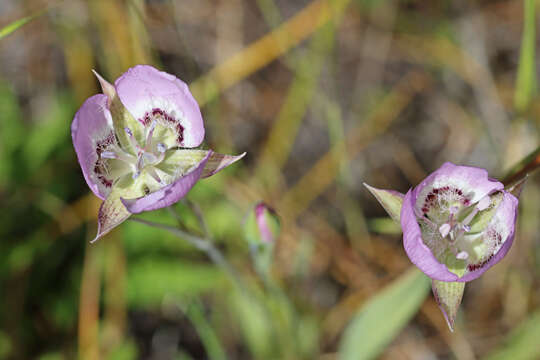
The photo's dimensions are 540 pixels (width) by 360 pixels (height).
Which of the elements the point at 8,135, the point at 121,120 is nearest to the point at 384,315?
the point at 121,120

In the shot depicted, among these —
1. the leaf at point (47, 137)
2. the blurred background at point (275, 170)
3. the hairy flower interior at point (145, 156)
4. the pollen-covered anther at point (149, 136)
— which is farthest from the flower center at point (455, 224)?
the leaf at point (47, 137)

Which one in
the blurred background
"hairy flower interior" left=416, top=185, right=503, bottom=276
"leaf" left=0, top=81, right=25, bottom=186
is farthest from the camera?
"leaf" left=0, top=81, right=25, bottom=186

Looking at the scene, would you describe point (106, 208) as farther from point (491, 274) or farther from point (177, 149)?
point (491, 274)

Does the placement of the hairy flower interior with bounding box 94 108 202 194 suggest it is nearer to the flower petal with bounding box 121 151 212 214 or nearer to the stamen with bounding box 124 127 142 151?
the stamen with bounding box 124 127 142 151

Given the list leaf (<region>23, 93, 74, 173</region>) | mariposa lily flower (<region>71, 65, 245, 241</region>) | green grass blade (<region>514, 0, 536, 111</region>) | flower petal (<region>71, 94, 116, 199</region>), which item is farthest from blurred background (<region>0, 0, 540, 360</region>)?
flower petal (<region>71, 94, 116, 199</region>)

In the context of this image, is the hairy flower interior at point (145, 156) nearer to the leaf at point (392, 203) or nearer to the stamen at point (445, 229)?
the leaf at point (392, 203)

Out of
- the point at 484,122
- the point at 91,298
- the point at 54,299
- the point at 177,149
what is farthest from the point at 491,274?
the point at 54,299
